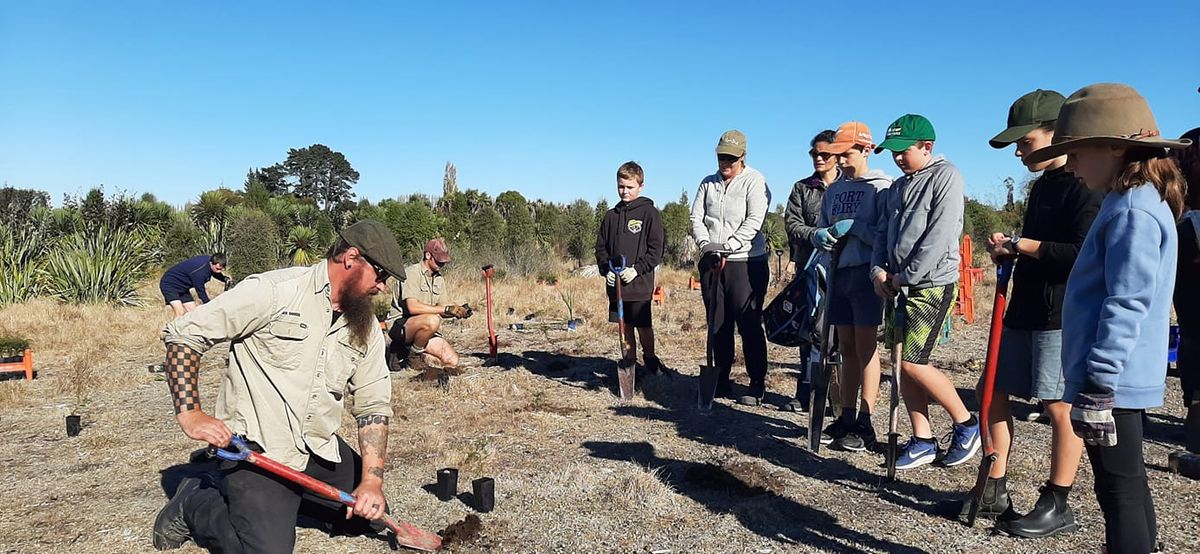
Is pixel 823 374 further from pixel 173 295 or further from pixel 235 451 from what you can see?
pixel 173 295

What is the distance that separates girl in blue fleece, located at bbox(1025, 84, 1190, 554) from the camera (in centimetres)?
226

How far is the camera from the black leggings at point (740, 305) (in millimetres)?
5781

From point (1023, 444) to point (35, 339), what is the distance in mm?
9743

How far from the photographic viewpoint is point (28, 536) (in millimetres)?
3588

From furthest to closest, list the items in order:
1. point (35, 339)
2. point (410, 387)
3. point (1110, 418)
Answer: point (35, 339) < point (410, 387) < point (1110, 418)

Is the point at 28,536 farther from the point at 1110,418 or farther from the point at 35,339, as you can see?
the point at 35,339

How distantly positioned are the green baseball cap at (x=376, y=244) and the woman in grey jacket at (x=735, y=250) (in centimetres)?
→ 311

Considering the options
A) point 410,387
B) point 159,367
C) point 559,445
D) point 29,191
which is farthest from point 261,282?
point 29,191

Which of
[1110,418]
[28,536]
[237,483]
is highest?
[1110,418]

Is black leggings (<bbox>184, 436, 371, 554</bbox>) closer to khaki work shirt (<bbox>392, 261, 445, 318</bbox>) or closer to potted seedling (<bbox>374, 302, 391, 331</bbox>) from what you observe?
khaki work shirt (<bbox>392, 261, 445, 318</bbox>)

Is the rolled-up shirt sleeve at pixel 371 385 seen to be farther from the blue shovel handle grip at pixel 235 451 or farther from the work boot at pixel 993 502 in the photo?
the work boot at pixel 993 502

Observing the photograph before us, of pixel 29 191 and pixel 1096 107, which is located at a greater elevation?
pixel 29 191

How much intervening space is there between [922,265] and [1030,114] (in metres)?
0.82

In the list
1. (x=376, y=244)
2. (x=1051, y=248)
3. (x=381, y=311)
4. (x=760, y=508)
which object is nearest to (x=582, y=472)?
(x=760, y=508)
